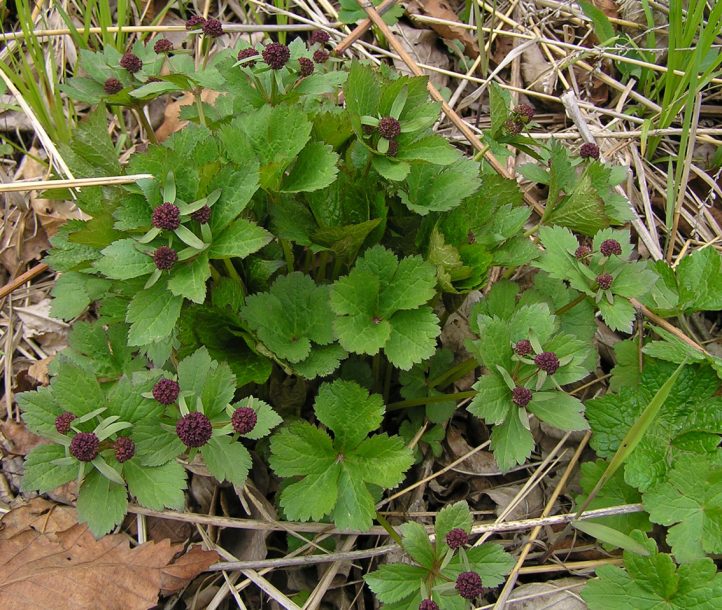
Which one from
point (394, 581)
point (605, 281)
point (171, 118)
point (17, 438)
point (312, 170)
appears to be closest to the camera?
point (394, 581)

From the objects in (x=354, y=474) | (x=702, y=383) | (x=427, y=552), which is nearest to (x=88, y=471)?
(x=354, y=474)

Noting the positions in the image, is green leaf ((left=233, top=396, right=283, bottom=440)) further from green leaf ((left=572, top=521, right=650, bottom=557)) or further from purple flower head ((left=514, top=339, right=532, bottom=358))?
green leaf ((left=572, top=521, right=650, bottom=557))

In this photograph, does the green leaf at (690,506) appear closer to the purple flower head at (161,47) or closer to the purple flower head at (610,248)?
the purple flower head at (610,248)

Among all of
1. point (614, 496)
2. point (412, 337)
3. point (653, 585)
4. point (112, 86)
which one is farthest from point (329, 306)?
point (653, 585)

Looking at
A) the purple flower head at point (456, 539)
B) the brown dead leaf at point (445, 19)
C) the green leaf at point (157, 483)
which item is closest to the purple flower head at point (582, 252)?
the purple flower head at point (456, 539)

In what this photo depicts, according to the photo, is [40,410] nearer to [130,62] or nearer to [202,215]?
[202,215]
